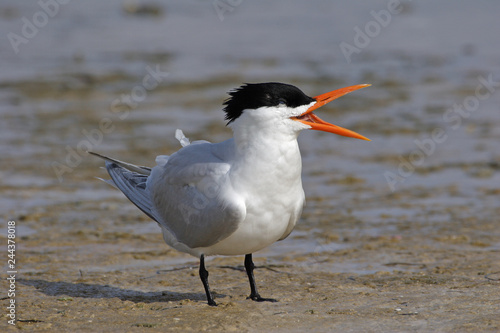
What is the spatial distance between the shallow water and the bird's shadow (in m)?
0.78

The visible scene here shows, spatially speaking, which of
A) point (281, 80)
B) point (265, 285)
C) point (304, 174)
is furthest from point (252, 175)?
point (281, 80)

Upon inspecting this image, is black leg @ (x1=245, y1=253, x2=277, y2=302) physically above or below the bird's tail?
below

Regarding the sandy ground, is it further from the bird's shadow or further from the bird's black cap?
the bird's black cap

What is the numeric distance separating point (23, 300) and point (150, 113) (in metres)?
5.48

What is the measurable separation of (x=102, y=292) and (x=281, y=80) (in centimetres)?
697

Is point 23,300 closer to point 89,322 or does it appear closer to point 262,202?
point 89,322

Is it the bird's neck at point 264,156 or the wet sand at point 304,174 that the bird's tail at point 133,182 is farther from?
the bird's neck at point 264,156

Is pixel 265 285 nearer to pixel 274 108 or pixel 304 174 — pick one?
pixel 274 108

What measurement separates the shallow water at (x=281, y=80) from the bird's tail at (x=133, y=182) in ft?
2.27

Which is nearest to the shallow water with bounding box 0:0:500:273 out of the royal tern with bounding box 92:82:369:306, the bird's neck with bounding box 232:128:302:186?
the royal tern with bounding box 92:82:369:306

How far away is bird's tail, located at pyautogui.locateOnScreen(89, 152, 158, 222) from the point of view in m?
4.96

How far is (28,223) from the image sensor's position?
6141mm

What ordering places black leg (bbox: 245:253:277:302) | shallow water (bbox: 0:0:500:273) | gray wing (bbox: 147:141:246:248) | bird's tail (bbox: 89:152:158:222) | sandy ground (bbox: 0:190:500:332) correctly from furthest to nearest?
shallow water (bbox: 0:0:500:273), bird's tail (bbox: 89:152:158:222), black leg (bbox: 245:253:277:302), gray wing (bbox: 147:141:246:248), sandy ground (bbox: 0:190:500:332)

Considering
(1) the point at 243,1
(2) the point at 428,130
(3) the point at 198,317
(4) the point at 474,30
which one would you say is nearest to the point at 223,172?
(3) the point at 198,317
